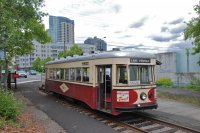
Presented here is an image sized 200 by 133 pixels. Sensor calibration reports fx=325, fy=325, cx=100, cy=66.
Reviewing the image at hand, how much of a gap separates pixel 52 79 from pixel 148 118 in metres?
10.8

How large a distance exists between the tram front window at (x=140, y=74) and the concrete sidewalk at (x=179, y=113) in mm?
1718

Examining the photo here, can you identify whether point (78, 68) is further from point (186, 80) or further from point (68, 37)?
point (68, 37)

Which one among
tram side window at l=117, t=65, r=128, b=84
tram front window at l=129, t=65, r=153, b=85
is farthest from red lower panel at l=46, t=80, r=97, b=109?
tram front window at l=129, t=65, r=153, b=85

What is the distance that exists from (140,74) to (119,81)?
975 mm

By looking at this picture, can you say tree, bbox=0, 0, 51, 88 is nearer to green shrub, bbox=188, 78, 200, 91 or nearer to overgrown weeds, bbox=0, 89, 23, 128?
overgrown weeds, bbox=0, 89, 23, 128

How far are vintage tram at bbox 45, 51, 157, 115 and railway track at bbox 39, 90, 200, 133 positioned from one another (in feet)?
1.45

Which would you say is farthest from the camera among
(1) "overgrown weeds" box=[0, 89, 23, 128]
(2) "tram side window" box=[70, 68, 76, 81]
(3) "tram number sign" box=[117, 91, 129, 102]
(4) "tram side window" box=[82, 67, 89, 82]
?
(2) "tram side window" box=[70, 68, 76, 81]

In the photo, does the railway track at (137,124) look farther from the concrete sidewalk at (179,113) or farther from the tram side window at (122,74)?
the tram side window at (122,74)

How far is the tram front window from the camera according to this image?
13.1 m

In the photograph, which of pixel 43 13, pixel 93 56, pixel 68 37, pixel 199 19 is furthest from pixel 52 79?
pixel 68 37

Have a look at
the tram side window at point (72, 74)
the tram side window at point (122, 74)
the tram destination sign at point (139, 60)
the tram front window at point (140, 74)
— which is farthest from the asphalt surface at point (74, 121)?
the tram destination sign at point (139, 60)

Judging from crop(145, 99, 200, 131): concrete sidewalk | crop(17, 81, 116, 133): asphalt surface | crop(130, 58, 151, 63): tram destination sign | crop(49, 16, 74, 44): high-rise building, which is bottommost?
crop(17, 81, 116, 133): asphalt surface

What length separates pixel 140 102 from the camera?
13.1m

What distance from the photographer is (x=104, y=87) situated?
1413cm
